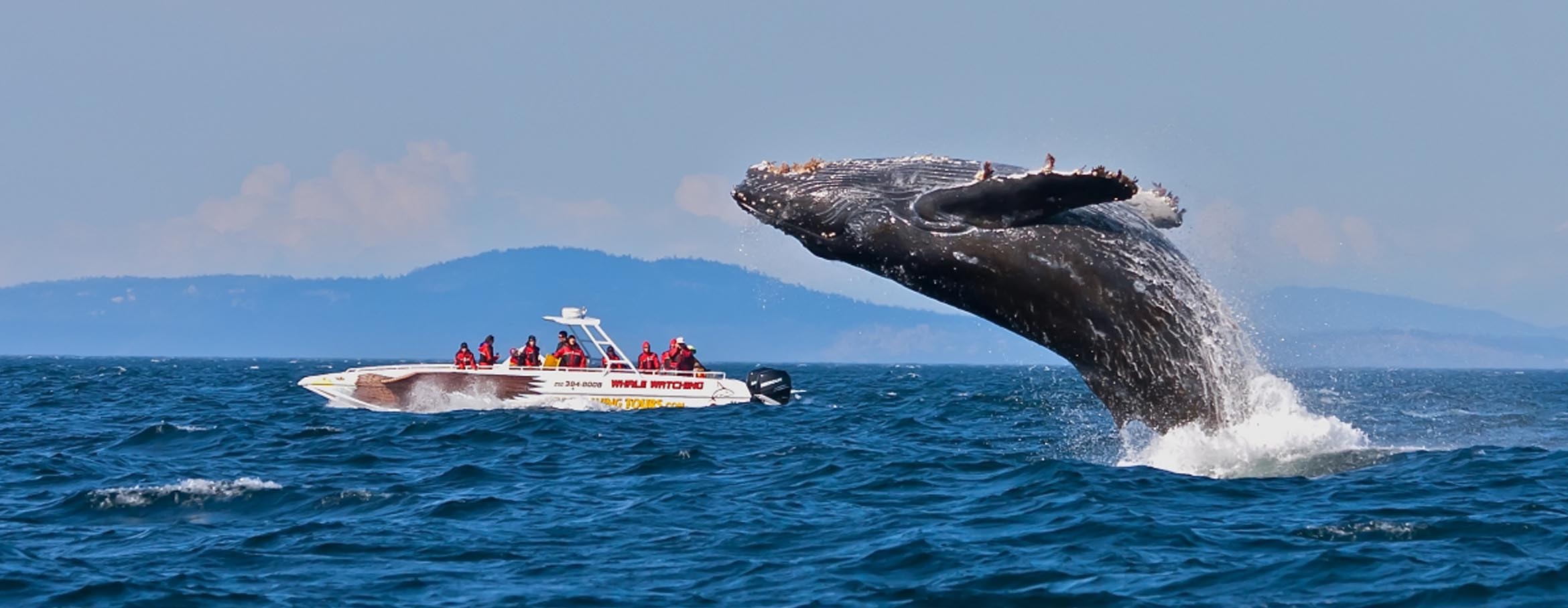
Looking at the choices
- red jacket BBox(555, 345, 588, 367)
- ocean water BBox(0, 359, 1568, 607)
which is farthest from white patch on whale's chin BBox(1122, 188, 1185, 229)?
red jacket BBox(555, 345, 588, 367)

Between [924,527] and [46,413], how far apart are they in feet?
83.4

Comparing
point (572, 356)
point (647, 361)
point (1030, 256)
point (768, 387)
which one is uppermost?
point (1030, 256)

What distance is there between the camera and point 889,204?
12.3 meters

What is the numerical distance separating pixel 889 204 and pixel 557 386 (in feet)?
74.4

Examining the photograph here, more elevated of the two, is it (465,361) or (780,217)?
(780,217)

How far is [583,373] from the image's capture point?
111ft

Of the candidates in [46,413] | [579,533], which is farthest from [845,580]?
[46,413]

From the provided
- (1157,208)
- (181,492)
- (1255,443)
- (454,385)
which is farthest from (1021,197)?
(454,385)

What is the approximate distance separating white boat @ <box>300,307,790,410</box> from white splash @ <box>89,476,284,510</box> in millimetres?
Result: 17370

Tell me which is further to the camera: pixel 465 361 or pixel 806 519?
pixel 465 361

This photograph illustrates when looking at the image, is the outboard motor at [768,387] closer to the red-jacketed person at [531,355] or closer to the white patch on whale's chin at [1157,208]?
the red-jacketed person at [531,355]

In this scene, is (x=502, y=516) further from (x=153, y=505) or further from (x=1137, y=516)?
(x=1137, y=516)

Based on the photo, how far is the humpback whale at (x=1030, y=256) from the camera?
1223cm

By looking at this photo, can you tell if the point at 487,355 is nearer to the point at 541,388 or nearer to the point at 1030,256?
the point at 541,388
